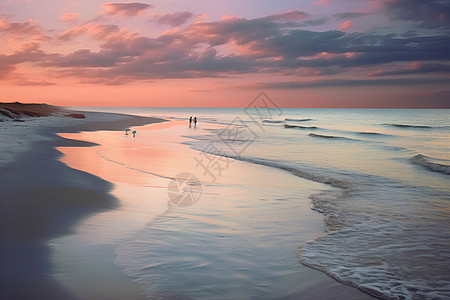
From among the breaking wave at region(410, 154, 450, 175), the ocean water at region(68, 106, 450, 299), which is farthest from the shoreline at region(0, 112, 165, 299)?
the breaking wave at region(410, 154, 450, 175)

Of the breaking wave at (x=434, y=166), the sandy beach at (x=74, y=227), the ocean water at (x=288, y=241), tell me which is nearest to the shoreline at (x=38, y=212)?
the sandy beach at (x=74, y=227)

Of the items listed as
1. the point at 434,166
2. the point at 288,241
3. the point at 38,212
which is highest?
the point at 434,166

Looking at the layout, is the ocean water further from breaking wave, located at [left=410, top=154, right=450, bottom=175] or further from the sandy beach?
breaking wave, located at [left=410, top=154, right=450, bottom=175]

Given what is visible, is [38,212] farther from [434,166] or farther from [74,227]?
[434,166]

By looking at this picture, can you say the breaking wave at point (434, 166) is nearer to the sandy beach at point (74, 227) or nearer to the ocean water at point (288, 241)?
the ocean water at point (288, 241)

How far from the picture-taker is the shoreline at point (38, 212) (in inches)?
155

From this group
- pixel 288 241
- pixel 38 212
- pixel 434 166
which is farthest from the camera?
pixel 434 166

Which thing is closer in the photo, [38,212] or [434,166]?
[38,212]

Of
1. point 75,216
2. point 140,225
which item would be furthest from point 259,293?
point 75,216

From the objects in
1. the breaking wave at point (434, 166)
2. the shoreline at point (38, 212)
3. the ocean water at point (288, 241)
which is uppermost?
the breaking wave at point (434, 166)

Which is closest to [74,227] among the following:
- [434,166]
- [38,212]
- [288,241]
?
[38,212]

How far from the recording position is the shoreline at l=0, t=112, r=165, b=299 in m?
3.93

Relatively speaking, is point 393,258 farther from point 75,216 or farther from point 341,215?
point 75,216

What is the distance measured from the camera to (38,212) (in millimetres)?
6492
